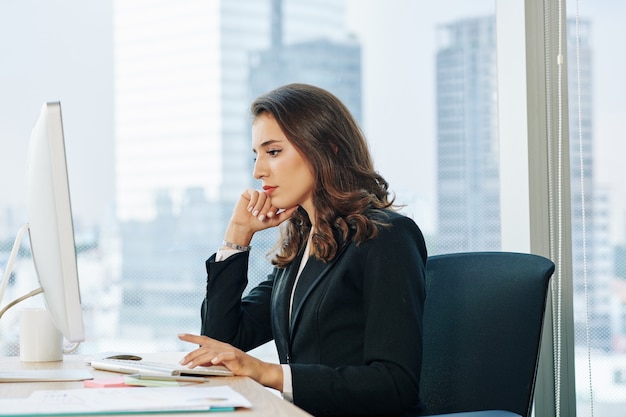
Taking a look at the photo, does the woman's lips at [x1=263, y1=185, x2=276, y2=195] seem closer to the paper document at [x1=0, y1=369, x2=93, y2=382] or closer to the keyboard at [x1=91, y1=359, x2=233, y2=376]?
the keyboard at [x1=91, y1=359, x2=233, y2=376]

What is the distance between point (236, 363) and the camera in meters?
1.49

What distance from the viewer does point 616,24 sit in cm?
242

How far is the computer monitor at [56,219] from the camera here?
1144 millimetres

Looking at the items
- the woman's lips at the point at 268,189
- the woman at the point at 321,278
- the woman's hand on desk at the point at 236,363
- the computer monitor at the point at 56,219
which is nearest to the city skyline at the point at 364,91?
the woman at the point at 321,278

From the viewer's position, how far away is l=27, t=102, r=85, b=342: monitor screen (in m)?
1.14

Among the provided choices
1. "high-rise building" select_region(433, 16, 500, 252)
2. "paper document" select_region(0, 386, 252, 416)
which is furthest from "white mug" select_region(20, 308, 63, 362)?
"high-rise building" select_region(433, 16, 500, 252)

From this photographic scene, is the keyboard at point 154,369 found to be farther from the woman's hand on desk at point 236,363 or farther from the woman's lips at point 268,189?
the woman's lips at point 268,189

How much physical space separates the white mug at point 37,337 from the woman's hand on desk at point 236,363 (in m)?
0.39

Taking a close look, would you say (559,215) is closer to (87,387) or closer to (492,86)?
(492,86)

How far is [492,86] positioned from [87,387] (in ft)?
5.83

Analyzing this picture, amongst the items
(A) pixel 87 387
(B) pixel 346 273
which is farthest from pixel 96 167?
(A) pixel 87 387

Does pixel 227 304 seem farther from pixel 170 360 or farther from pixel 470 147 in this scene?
pixel 470 147

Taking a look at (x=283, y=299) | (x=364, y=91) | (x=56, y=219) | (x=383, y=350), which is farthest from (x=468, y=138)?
(x=56, y=219)

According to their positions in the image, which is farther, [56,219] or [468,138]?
[468,138]
